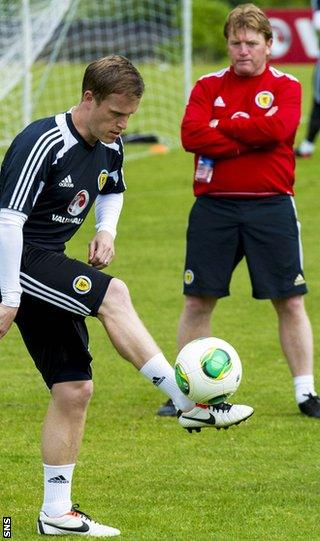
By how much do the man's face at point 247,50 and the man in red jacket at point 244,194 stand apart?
0.18ft

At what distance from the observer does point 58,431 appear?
554cm

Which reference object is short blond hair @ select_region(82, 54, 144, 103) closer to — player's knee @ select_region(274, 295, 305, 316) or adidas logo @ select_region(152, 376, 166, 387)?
adidas logo @ select_region(152, 376, 166, 387)

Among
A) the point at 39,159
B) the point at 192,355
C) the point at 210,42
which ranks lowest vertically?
the point at 210,42

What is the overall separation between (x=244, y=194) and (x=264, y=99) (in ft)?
1.85

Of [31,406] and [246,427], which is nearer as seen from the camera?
[246,427]

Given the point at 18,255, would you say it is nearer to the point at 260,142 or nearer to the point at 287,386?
the point at 260,142

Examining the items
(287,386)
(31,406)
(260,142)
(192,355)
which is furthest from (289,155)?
(192,355)

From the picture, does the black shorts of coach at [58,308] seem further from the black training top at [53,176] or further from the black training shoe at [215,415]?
the black training shoe at [215,415]

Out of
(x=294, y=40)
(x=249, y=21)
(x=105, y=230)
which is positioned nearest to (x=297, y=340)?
(x=249, y=21)

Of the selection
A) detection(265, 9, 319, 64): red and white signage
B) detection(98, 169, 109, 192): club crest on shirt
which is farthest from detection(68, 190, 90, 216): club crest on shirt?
detection(265, 9, 319, 64): red and white signage

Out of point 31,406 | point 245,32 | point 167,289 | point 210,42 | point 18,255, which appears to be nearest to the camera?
point 18,255

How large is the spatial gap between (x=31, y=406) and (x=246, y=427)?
136 centimetres

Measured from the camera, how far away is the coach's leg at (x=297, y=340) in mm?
7805

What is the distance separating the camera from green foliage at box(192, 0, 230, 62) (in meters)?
41.9
